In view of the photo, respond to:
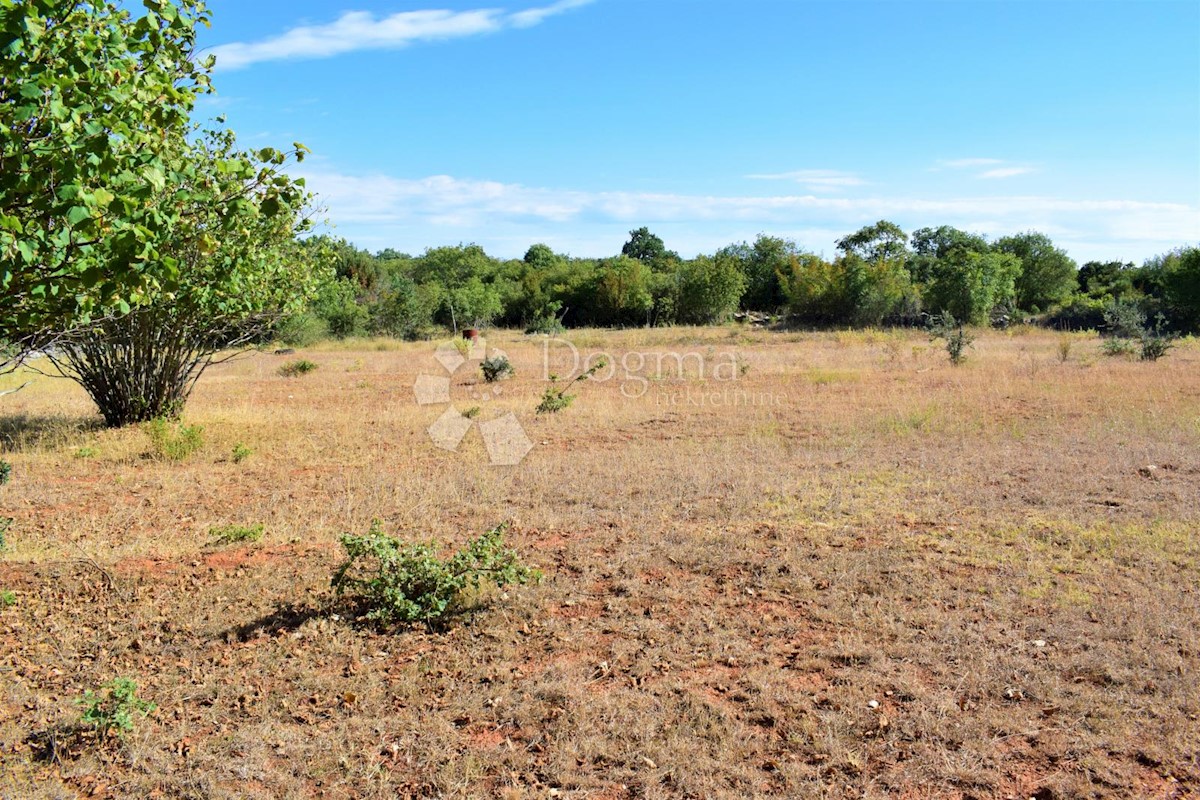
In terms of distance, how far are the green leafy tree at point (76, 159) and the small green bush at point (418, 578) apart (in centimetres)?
179

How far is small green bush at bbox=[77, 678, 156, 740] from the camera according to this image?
3.17 metres

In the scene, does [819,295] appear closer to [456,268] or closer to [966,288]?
[966,288]

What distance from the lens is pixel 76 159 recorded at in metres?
2.88

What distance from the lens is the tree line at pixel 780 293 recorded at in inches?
1246

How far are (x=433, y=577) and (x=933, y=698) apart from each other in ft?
8.72

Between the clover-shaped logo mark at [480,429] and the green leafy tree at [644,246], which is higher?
the green leafy tree at [644,246]

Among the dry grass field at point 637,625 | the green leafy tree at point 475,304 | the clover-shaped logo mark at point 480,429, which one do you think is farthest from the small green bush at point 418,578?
the green leafy tree at point 475,304

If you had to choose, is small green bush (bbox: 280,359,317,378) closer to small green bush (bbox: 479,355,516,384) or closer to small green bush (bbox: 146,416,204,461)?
small green bush (bbox: 479,355,516,384)

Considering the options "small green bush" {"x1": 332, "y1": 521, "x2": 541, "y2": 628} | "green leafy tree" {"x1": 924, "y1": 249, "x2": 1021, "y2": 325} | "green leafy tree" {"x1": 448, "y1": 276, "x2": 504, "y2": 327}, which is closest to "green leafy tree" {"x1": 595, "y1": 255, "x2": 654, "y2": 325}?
"green leafy tree" {"x1": 448, "y1": 276, "x2": 504, "y2": 327}

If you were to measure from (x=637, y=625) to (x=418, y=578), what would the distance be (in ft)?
4.21

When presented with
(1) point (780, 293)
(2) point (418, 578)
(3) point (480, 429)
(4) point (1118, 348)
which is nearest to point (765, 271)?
(1) point (780, 293)

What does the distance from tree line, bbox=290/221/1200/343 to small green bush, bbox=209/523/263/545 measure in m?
20.3

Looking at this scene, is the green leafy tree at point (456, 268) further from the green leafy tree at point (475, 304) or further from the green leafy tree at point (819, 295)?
the green leafy tree at point (819, 295)

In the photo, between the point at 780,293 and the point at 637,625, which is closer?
the point at 637,625
